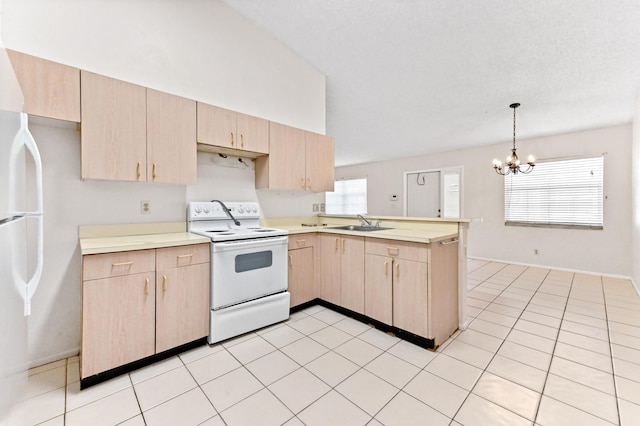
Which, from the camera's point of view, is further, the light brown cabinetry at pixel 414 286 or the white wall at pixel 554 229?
the white wall at pixel 554 229

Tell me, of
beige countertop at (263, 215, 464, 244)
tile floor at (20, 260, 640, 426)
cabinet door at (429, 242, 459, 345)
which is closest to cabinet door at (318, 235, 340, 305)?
beige countertop at (263, 215, 464, 244)

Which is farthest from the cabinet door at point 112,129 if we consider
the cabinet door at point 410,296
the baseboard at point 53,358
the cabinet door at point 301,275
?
the cabinet door at point 410,296

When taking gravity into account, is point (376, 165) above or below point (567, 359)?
above

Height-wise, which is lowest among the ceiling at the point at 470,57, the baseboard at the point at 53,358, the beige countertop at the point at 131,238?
the baseboard at the point at 53,358

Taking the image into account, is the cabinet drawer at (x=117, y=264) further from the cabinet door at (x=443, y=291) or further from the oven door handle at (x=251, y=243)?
the cabinet door at (x=443, y=291)

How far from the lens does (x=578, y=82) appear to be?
3072 mm

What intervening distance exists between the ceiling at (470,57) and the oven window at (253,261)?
2.37m

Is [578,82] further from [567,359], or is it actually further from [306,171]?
[306,171]

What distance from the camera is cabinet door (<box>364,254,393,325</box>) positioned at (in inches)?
92.0

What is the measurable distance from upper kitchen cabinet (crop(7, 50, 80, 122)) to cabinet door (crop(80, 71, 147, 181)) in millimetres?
54

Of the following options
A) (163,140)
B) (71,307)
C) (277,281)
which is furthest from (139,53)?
(277,281)

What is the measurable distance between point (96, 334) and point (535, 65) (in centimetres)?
457

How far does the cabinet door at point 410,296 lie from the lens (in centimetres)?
211

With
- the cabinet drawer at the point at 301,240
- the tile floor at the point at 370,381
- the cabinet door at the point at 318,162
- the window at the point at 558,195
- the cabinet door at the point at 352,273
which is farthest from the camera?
the window at the point at 558,195
